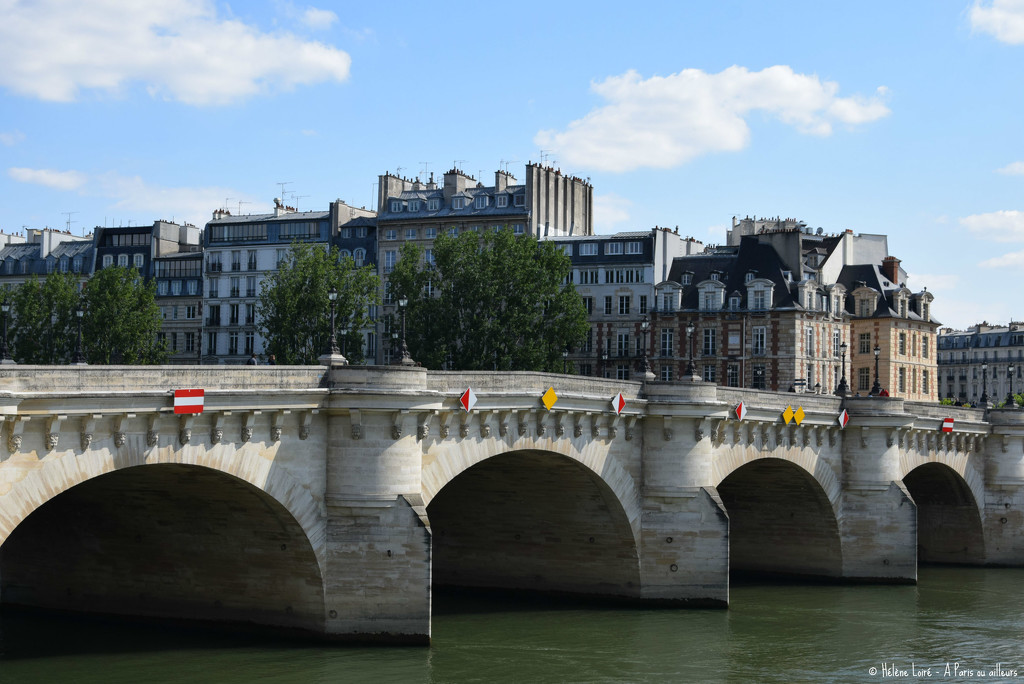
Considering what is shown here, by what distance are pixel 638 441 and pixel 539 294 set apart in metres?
34.2

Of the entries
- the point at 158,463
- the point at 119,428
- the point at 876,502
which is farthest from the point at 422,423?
the point at 876,502

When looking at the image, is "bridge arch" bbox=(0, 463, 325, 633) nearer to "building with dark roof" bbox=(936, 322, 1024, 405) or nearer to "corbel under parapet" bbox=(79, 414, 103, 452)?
"corbel under parapet" bbox=(79, 414, 103, 452)

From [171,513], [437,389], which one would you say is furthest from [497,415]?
[171,513]

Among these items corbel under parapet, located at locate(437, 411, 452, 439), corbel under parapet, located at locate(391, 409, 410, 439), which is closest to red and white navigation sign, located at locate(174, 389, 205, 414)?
corbel under parapet, located at locate(391, 409, 410, 439)

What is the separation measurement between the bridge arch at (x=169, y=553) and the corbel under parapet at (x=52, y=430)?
Answer: 3760 millimetres

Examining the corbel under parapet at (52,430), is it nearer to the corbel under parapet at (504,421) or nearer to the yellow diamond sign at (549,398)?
the corbel under parapet at (504,421)

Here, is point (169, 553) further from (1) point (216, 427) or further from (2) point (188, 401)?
(2) point (188, 401)

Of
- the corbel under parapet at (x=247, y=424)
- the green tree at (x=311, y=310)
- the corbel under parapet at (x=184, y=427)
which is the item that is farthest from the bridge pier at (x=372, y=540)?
the green tree at (x=311, y=310)

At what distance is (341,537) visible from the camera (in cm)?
3481

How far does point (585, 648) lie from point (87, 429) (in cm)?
1585

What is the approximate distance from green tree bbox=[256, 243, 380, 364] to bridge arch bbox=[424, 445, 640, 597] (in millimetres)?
28912

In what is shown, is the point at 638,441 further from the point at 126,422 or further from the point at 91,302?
the point at 91,302

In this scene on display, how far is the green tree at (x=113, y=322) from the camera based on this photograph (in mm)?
79938

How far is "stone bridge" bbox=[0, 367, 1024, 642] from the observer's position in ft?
99.5
